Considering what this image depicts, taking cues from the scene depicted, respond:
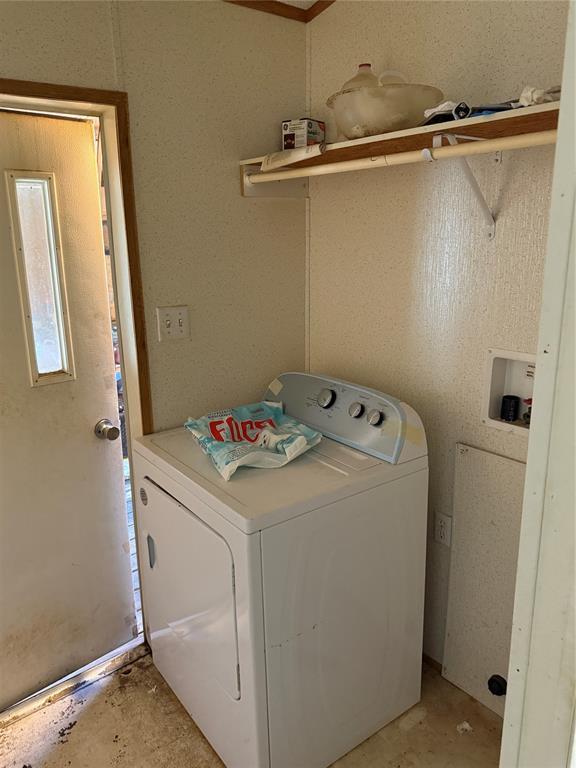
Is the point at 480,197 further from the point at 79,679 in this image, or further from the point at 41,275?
the point at 79,679

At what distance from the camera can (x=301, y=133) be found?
1871 millimetres

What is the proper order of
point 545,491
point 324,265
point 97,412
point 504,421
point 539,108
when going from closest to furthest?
1. point 545,491
2. point 539,108
3. point 504,421
4. point 97,412
5. point 324,265

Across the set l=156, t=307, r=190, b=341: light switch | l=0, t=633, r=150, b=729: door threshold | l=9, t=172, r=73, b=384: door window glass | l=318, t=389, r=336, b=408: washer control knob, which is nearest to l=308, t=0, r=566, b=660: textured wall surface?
l=318, t=389, r=336, b=408: washer control knob

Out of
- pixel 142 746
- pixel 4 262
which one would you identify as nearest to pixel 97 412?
pixel 4 262

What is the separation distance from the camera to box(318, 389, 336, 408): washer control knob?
1843 mm

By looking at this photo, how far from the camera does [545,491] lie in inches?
29.0

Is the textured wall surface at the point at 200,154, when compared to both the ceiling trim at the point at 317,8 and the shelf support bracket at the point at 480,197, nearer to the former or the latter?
the ceiling trim at the point at 317,8

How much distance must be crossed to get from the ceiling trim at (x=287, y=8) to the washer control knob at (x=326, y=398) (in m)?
1.33

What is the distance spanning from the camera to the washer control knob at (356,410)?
68.4 inches

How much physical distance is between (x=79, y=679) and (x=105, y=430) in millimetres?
934

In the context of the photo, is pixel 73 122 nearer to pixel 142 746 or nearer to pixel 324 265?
pixel 324 265

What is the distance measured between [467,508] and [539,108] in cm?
117

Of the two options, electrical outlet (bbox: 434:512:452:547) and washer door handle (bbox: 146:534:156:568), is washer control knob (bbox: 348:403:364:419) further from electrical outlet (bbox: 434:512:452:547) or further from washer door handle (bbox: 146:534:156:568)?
washer door handle (bbox: 146:534:156:568)

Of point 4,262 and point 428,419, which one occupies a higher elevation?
point 4,262
